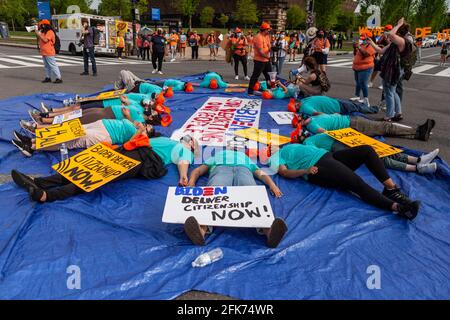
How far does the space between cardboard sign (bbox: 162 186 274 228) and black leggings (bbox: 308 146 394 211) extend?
967 mm

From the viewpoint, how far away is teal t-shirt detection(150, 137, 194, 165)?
4363 millimetres

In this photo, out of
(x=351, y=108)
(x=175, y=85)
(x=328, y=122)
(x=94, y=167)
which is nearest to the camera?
(x=94, y=167)

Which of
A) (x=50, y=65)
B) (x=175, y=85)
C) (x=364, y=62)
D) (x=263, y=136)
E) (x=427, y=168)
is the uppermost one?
(x=364, y=62)

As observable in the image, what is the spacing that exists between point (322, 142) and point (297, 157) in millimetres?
572

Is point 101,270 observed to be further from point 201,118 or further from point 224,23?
point 224,23

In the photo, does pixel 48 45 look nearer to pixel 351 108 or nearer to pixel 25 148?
pixel 25 148

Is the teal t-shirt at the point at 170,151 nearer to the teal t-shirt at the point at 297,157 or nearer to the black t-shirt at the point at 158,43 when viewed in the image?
the teal t-shirt at the point at 297,157

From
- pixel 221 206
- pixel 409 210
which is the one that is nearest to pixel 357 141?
pixel 409 210

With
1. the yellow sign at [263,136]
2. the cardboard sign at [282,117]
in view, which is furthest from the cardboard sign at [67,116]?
the cardboard sign at [282,117]

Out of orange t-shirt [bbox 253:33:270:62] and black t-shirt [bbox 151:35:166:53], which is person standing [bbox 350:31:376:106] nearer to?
orange t-shirt [bbox 253:33:270:62]

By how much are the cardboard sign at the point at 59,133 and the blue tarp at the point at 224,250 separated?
102 cm

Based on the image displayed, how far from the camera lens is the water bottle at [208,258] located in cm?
272

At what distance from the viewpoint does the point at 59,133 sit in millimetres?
4891
